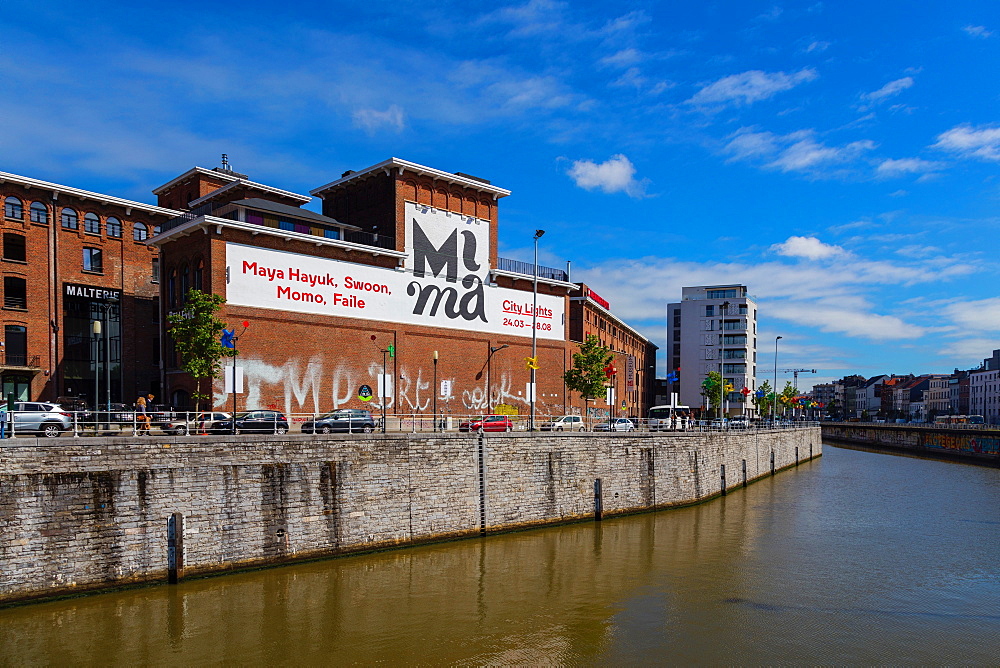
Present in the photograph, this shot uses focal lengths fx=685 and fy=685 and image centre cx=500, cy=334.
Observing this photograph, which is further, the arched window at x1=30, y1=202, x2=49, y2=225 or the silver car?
the arched window at x1=30, y1=202, x2=49, y2=225

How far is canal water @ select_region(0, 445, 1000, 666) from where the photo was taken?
1770cm

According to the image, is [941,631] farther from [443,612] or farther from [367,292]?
[367,292]

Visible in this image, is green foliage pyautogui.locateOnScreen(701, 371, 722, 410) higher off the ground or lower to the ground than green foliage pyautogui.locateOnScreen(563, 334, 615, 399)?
lower

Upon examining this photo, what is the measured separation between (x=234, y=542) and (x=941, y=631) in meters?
21.7

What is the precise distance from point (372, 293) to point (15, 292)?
24.4m

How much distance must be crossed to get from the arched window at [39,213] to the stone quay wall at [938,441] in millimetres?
88344

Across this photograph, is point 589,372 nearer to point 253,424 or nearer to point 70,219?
point 253,424

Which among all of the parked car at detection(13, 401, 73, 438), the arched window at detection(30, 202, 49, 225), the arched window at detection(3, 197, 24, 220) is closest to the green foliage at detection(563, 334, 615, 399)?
the parked car at detection(13, 401, 73, 438)

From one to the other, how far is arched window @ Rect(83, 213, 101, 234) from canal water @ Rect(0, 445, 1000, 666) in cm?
3922

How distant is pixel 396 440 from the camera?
27500 mm

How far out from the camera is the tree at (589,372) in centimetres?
6066

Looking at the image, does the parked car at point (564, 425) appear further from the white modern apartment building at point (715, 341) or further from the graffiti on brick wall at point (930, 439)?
the white modern apartment building at point (715, 341)

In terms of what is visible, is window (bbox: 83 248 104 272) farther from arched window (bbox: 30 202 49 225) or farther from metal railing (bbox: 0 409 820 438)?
metal railing (bbox: 0 409 820 438)

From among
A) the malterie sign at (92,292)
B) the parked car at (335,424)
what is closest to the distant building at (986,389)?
the parked car at (335,424)
